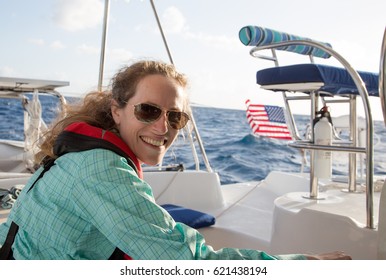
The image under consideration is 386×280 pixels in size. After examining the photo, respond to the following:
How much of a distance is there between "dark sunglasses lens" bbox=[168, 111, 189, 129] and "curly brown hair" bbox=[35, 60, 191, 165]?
0.09 metres

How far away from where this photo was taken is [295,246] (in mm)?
1688

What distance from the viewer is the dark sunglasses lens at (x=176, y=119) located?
103 centimetres

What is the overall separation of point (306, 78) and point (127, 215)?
3.82ft

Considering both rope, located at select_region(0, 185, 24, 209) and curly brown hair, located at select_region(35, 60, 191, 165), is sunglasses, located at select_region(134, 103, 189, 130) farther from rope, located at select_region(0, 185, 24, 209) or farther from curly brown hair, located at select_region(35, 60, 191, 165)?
rope, located at select_region(0, 185, 24, 209)

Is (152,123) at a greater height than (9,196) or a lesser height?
greater

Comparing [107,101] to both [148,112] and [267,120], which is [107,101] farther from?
[267,120]

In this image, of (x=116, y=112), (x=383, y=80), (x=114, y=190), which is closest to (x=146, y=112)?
(x=116, y=112)

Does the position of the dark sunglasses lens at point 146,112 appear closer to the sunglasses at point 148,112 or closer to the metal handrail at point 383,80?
the sunglasses at point 148,112

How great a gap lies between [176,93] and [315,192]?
3.76ft

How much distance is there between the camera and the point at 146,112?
100 cm

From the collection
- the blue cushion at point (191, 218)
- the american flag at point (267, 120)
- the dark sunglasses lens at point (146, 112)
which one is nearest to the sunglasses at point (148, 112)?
the dark sunglasses lens at point (146, 112)

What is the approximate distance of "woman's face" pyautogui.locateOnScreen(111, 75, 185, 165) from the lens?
3.32 feet
